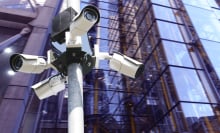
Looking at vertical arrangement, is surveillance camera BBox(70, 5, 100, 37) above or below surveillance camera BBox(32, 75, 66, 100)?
above

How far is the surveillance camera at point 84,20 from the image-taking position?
6.42ft

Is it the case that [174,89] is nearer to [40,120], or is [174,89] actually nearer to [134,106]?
[134,106]

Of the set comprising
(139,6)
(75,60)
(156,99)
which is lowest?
(75,60)

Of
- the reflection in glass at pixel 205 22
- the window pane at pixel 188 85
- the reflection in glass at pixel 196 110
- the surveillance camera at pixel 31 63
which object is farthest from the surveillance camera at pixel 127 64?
the reflection in glass at pixel 205 22

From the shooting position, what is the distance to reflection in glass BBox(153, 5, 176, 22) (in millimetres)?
12367

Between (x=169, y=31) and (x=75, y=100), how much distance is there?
10.5 meters

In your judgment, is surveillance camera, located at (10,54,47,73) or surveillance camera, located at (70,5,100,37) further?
surveillance camera, located at (10,54,47,73)

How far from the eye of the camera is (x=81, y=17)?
6.40 feet

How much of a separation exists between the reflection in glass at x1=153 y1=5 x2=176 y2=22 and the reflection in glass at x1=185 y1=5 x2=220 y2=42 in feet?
2.96

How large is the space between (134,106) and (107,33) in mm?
6301

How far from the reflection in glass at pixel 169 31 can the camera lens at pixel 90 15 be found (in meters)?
9.47

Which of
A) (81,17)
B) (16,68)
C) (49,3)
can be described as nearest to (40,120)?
(49,3)

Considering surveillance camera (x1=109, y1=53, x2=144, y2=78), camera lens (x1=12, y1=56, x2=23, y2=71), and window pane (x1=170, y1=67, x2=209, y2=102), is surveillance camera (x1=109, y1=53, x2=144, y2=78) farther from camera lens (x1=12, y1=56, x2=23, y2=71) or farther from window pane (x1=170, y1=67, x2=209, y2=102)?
window pane (x1=170, y1=67, x2=209, y2=102)

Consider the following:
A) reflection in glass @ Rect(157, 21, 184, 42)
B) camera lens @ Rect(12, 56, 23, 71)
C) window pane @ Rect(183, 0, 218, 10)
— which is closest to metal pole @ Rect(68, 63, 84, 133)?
camera lens @ Rect(12, 56, 23, 71)
